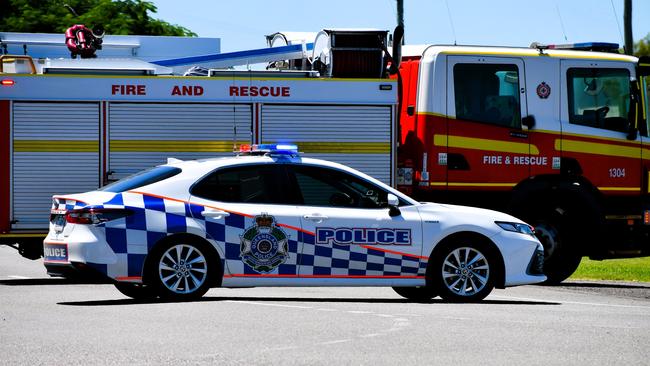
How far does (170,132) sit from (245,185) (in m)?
3.50

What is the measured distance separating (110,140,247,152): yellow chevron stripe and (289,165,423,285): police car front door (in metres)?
3.36

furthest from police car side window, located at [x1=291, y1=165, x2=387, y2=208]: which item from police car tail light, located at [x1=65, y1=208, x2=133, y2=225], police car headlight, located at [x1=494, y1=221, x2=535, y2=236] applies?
police car tail light, located at [x1=65, y1=208, x2=133, y2=225]

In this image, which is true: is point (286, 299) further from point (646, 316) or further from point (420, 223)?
point (646, 316)

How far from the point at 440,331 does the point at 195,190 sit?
333 cm

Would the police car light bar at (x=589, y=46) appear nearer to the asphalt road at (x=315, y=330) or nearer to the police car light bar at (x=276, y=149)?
the asphalt road at (x=315, y=330)

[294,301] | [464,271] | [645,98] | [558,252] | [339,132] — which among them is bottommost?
[294,301]

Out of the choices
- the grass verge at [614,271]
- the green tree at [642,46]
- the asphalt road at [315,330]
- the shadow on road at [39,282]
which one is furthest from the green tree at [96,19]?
the green tree at [642,46]

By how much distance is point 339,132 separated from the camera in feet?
55.5

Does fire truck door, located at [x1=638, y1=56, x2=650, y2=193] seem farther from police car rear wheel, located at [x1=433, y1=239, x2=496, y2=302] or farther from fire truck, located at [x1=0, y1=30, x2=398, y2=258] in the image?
police car rear wheel, located at [x1=433, y1=239, x2=496, y2=302]

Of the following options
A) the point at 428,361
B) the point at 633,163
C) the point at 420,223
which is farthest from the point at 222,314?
the point at 633,163

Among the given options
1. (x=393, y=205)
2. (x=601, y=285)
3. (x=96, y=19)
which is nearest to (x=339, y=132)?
(x=393, y=205)

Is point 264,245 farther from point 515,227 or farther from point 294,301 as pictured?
point 515,227

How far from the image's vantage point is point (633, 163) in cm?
1742

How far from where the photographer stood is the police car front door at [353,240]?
43.4 feet
